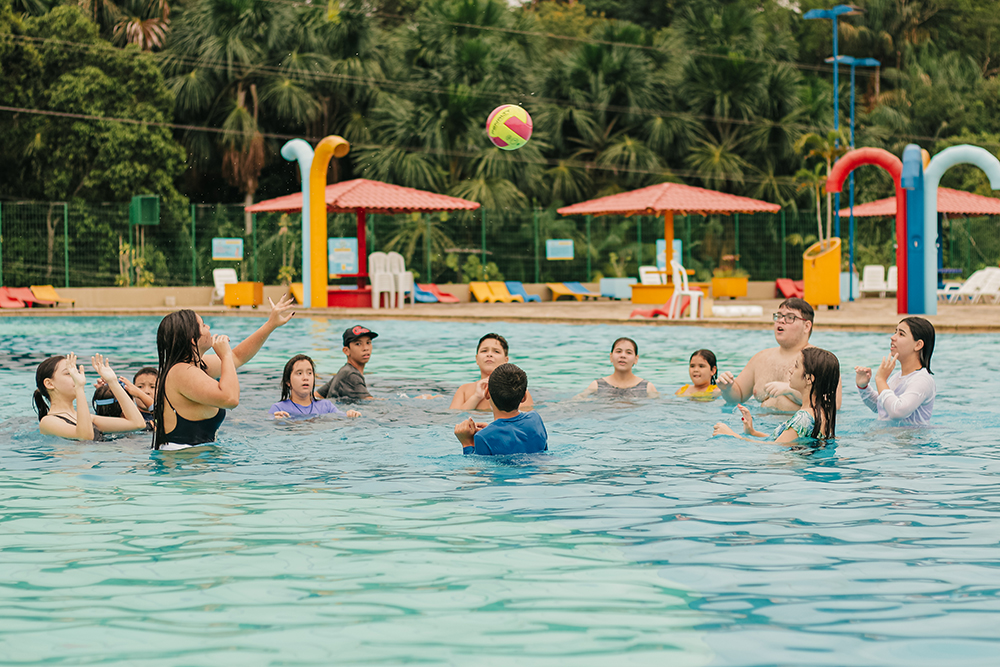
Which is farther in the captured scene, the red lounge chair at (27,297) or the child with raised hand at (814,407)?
the red lounge chair at (27,297)

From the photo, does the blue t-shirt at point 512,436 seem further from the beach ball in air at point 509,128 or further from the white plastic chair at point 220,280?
the white plastic chair at point 220,280

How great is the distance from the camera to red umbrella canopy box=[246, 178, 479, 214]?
25.5m

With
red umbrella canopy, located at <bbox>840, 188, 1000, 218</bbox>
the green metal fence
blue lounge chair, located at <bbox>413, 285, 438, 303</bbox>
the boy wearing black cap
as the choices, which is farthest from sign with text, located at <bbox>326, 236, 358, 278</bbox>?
the boy wearing black cap

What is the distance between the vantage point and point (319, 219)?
2516cm

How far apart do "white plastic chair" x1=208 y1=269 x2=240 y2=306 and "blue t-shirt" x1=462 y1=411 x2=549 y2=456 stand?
72.8 feet

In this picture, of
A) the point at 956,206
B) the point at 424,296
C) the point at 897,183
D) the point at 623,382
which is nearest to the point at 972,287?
the point at 956,206

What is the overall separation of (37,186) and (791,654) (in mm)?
31392

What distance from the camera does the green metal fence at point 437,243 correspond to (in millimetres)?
28016

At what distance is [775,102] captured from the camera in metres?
36.2

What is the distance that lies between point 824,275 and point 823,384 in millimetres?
15983

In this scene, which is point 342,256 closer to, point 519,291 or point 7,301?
point 519,291

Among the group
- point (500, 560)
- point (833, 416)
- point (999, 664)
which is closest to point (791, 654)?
point (999, 664)

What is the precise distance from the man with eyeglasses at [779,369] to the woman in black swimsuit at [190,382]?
11.7 ft

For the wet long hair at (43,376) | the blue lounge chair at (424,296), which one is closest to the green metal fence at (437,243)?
the blue lounge chair at (424,296)
